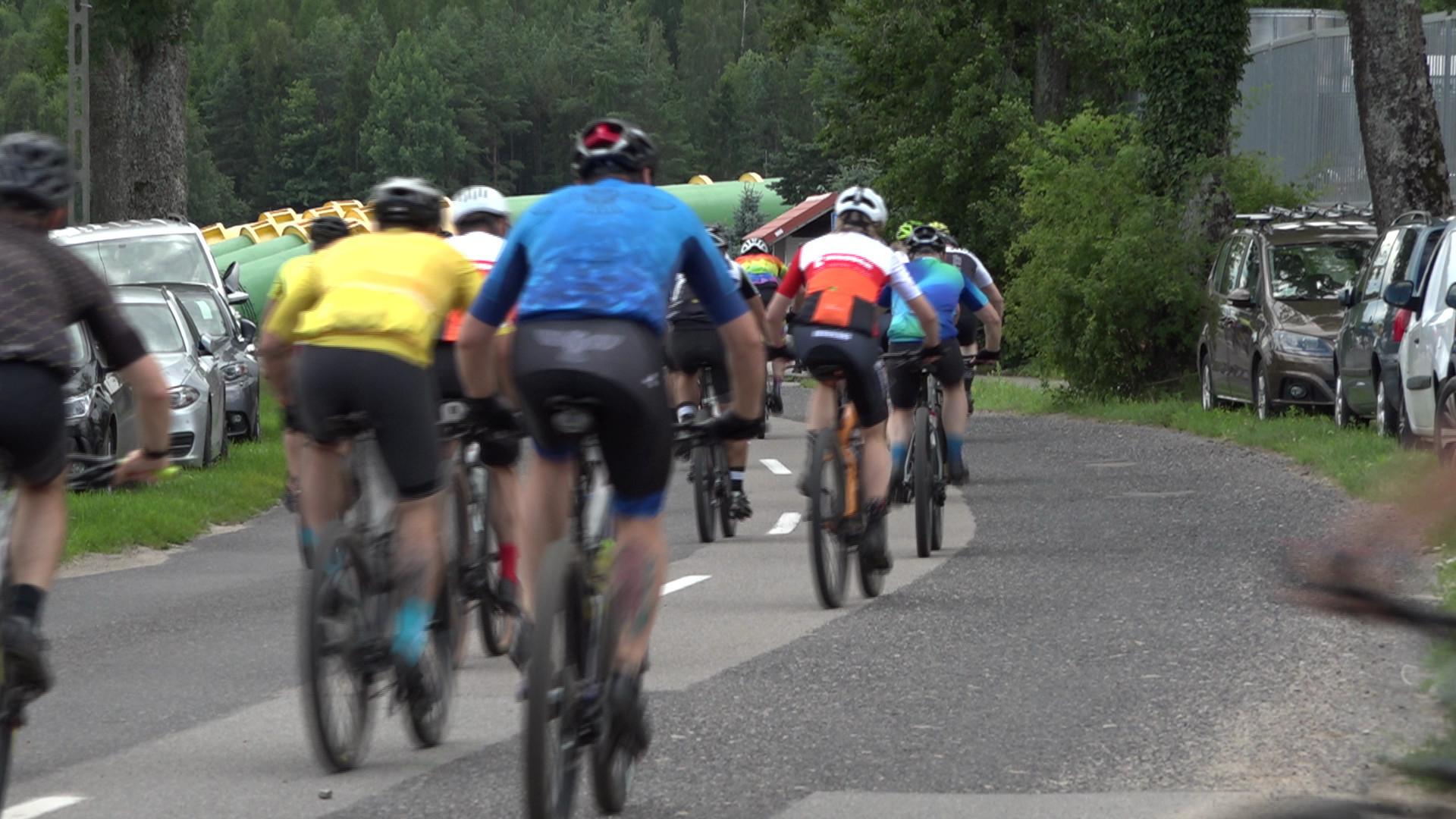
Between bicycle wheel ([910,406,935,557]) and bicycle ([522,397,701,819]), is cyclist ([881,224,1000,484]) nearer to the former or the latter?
bicycle wheel ([910,406,935,557])

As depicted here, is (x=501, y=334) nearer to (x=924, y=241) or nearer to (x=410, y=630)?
(x=410, y=630)

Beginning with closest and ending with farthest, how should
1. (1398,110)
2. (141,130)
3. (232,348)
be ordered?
(1398,110), (232,348), (141,130)

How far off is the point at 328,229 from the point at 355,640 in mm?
5250

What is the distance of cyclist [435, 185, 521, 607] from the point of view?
827cm

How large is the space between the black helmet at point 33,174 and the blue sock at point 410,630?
1521 mm

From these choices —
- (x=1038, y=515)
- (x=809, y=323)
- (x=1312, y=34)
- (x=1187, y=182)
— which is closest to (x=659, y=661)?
(x=809, y=323)

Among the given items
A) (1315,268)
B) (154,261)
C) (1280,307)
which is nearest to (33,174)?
(1280,307)

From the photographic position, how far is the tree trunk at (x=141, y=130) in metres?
31.8

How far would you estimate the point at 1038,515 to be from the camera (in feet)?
48.1

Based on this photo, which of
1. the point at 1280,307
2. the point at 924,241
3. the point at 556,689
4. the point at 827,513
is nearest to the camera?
the point at 556,689

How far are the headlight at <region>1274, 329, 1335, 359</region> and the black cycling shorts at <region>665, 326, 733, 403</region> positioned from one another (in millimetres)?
9114

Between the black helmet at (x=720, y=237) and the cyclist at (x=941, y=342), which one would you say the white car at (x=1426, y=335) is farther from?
the black helmet at (x=720, y=237)

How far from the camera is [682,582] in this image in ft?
38.0

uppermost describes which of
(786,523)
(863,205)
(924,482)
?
(863,205)
